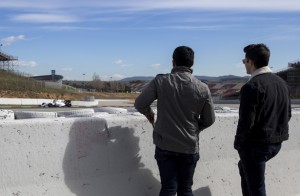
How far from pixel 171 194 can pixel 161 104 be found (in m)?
0.82

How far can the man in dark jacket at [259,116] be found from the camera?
4109mm

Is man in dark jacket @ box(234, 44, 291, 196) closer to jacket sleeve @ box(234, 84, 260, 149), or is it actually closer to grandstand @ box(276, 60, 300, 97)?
jacket sleeve @ box(234, 84, 260, 149)

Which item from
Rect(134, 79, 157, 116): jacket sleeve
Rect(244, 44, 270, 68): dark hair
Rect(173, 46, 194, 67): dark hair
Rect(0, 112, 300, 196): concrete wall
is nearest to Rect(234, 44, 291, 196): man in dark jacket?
Rect(244, 44, 270, 68): dark hair

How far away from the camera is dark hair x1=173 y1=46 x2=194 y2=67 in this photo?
4156 millimetres

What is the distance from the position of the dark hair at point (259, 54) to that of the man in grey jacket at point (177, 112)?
0.53 m

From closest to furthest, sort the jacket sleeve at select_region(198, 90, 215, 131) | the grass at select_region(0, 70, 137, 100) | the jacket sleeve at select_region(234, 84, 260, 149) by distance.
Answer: the jacket sleeve at select_region(234, 84, 260, 149) < the jacket sleeve at select_region(198, 90, 215, 131) < the grass at select_region(0, 70, 137, 100)

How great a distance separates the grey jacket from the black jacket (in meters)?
0.39

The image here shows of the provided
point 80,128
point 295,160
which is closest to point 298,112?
point 295,160

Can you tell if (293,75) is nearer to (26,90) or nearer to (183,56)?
(26,90)

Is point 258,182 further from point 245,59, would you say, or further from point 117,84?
point 117,84

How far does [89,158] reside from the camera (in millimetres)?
4496

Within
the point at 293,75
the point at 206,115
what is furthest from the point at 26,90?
the point at 206,115

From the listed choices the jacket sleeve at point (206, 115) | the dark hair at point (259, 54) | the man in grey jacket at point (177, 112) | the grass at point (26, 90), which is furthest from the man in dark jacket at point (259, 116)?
the grass at point (26, 90)

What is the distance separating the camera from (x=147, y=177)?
194 inches
